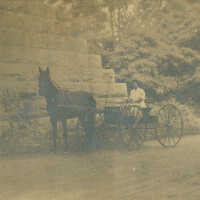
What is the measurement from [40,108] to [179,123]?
4.29 feet

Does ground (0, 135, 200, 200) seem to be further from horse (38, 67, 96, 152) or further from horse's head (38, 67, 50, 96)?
horse's head (38, 67, 50, 96)

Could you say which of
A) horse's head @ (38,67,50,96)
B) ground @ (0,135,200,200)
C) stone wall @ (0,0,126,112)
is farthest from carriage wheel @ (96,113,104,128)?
horse's head @ (38,67,50,96)

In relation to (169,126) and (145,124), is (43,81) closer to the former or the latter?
→ (145,124)

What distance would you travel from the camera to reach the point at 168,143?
3150mm

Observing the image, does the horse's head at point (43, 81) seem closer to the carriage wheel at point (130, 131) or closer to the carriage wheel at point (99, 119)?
the carriage wheel at point (99, 119)

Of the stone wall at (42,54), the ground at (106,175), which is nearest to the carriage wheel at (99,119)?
the stone wall at (42,54)

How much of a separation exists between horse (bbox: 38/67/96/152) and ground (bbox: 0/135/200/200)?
0.57 feet

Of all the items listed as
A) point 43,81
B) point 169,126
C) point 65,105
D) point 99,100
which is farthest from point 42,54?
point 169,126

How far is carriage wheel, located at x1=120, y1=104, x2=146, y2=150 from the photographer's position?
3.02m

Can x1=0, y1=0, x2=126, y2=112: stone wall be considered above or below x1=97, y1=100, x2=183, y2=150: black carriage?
above

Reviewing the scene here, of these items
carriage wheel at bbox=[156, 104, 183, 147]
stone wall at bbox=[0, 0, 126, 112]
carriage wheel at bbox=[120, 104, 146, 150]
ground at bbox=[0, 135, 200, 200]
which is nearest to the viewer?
ground at bbox=[0, 135, 200, 200]

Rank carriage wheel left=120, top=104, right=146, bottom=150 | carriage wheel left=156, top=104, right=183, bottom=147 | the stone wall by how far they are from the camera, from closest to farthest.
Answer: the stone wall, carriage wheel left=120, top=104, right=146, bottom=150, carriage wheel left=156, top=104, right=183, bottom=147

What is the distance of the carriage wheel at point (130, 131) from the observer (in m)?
3.02

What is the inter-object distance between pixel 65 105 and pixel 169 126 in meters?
1.00
